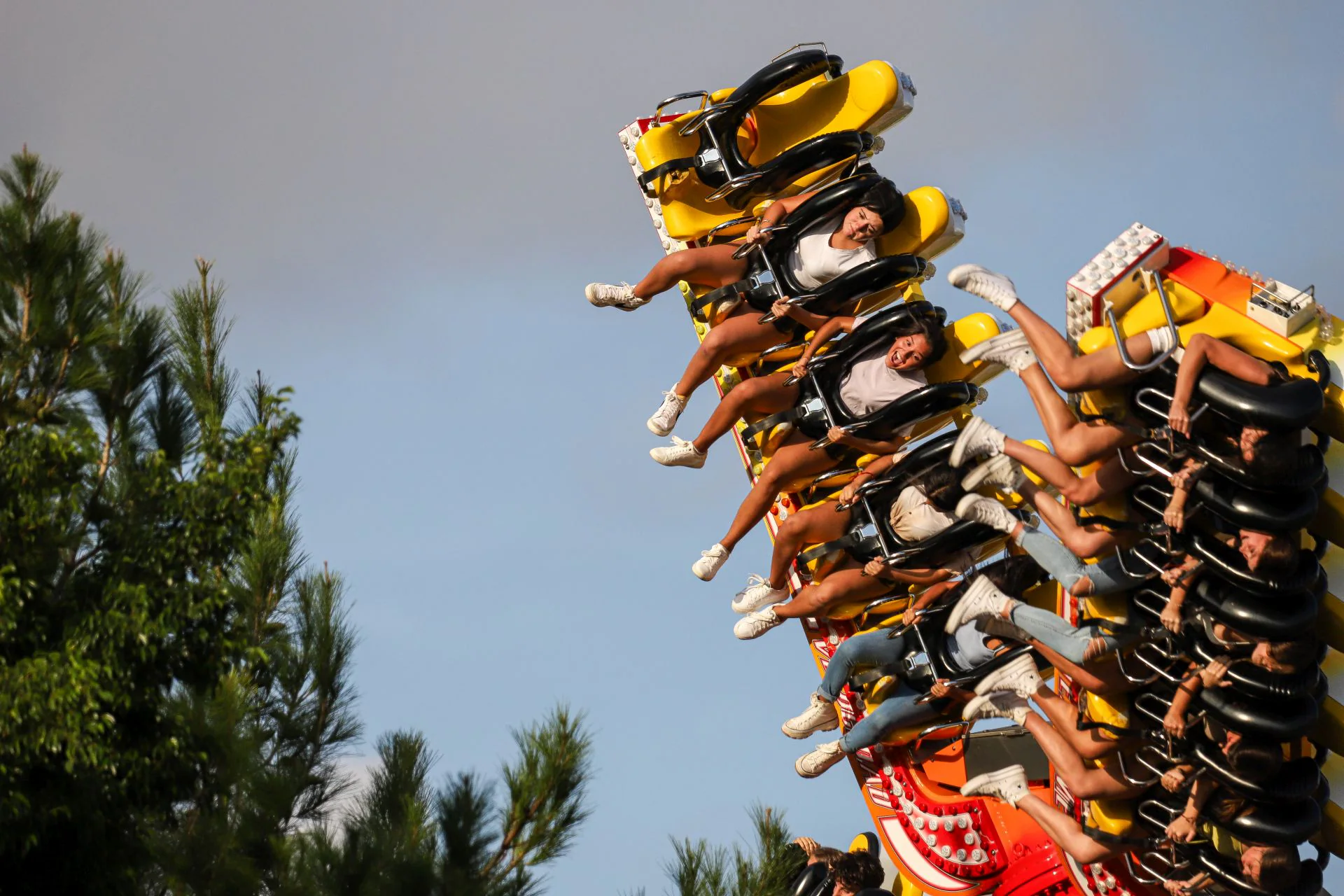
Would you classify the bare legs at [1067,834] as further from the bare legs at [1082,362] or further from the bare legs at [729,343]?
the bare legs at [729,343]

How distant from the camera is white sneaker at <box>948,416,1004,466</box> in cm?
734

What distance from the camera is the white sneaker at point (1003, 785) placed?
7.50 meters

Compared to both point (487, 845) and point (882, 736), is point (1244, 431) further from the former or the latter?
point (487, 845)

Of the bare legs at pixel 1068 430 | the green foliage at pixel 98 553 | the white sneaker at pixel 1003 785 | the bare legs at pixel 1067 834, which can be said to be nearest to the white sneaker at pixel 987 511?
the bare legs at pixel 1068 430

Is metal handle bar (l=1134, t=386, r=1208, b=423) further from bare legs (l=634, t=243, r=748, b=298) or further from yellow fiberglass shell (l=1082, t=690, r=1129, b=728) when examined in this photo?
bare legs (l=634, t=243, r=748, b=298)

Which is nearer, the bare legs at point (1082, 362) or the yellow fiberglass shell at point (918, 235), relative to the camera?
the bare legs at point (1082, 362)

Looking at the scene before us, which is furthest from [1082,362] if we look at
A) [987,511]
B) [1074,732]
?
[1074,732]

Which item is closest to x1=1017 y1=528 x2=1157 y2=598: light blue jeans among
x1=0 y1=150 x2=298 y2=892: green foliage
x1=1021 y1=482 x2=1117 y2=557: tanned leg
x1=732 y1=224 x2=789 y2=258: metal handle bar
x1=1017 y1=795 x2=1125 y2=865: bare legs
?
x1=1021 y1=482 x2=1117 y2=557: tanned leg

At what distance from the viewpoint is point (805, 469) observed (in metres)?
8.45

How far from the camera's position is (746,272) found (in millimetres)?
8789

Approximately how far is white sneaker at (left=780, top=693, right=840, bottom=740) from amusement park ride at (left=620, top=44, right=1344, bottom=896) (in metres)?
0.13

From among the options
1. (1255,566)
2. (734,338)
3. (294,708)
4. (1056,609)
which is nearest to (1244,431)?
(1255,566)

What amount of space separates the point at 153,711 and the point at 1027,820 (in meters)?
4.41

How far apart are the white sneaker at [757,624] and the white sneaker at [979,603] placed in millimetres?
1232
